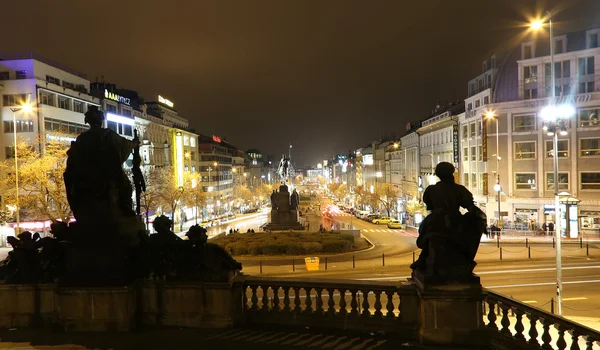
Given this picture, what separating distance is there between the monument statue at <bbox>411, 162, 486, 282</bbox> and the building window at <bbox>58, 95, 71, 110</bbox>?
54.3 m

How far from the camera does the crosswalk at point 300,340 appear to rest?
7.49 metres

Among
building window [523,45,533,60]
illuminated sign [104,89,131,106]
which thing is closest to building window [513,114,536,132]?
building window [523,45,533,60]

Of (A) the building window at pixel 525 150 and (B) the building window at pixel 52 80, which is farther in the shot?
(B) the building window at pixel 52 80

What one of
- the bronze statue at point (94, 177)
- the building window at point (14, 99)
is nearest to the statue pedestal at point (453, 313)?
the bronze statue at point (94, 177)

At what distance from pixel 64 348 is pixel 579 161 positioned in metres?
52.5

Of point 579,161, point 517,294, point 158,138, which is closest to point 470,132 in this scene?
point 579,161

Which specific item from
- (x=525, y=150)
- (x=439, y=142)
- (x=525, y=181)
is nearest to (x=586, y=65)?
(x=525, y=150)

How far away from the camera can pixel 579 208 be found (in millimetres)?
47281

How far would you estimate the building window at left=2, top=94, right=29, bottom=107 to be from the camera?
158 ft

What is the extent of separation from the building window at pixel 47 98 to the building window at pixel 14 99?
141cm

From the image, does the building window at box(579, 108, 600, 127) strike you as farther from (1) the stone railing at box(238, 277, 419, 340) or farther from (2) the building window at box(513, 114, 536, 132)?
(1) the stone railing at box(238, 277, 419, 340)

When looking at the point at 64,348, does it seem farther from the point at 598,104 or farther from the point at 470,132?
the point at 470,132

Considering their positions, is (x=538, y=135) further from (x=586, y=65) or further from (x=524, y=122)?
(x=586, y=65)

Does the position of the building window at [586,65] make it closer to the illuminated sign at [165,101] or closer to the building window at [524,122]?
the building window at [524,122]
